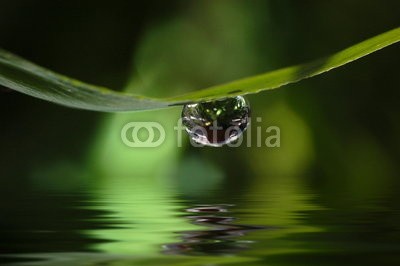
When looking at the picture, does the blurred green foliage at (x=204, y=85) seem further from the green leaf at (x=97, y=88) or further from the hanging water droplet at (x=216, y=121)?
the green leaf at (x=97, y=88)

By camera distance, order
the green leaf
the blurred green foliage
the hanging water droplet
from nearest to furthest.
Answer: the green leaf < the hanging water droplet < the blurred green foliage

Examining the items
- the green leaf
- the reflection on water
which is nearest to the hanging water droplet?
the reflection on water

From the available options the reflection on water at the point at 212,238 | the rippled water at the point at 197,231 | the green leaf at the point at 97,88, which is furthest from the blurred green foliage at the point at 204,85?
the green leaf at the point at 97,88

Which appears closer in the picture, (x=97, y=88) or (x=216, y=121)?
(x=97, y=88)

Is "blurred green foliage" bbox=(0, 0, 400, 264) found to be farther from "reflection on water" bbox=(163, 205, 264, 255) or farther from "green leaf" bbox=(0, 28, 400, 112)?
"green leaf" bbox=(0, 28, 400, 112)

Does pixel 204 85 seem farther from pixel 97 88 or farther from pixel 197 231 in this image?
pixel 97 88

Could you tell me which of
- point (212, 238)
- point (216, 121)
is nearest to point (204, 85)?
point (216, 121)

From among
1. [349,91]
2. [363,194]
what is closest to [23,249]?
[363,194]

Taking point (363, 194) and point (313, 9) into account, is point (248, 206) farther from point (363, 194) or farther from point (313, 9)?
point (313, 9)
